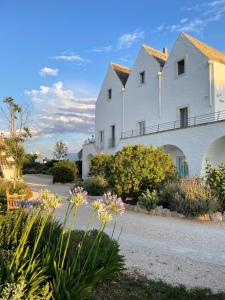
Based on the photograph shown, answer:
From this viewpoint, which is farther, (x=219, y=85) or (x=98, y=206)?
(x=219, y=85)

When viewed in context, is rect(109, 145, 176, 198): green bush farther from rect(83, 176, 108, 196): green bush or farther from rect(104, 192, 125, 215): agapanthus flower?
rect(104, 192, 125, 215): agapanthus flower

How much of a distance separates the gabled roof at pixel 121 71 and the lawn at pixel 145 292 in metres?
26.6

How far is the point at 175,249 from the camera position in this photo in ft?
22.0

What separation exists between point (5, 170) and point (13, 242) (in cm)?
2992

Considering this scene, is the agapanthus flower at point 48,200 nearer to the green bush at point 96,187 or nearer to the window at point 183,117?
the green bush at point 96,187

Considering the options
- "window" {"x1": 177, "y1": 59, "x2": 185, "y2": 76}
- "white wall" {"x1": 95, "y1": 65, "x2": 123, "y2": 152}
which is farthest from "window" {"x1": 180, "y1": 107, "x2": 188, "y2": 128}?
"white wall" {"x1": 95, "y1": 65, "x2": 123, "y2": 152}

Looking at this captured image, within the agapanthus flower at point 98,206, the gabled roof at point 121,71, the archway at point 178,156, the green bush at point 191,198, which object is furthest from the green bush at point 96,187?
the gabled roof at point 121,71

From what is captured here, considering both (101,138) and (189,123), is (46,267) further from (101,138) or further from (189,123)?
(101,138)

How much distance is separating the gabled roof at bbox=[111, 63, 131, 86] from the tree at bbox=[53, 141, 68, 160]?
23.3 meters

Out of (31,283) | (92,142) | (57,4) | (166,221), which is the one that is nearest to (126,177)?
(166,221)

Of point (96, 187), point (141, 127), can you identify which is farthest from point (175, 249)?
point (141, 127)

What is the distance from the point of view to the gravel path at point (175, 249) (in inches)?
195

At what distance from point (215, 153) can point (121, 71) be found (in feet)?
54.7

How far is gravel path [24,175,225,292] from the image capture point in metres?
4.96
